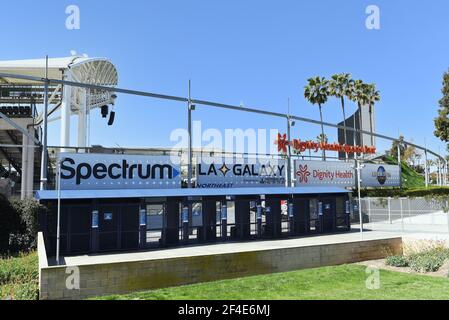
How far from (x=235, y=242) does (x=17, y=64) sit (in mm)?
30162

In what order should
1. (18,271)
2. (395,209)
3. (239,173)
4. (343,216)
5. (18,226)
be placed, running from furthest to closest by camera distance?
(395,209), (239,173), (343,216), (18,226), (18,271)

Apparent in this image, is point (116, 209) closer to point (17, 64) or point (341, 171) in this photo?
point (341, 171)

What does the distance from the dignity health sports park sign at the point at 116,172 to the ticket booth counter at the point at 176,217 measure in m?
1.96

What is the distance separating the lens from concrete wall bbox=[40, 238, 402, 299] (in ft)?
37.4

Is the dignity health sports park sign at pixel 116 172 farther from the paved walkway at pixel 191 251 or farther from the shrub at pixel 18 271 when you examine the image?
the shrub at pixel 18 271

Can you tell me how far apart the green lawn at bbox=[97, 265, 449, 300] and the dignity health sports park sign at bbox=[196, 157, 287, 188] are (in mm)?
10453

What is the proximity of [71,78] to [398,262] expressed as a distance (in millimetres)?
30886

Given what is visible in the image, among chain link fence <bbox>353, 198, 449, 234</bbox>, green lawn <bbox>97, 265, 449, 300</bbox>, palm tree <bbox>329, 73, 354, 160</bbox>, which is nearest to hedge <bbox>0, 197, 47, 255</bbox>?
green lawn <bbox>97, 265, 449, 300</bbox>

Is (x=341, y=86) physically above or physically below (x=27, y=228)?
above

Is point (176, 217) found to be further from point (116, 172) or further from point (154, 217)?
point (116, 172)

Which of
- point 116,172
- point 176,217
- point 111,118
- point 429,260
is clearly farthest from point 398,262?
point 111,118

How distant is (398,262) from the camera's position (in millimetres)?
16547

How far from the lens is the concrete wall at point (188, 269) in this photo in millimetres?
11395
